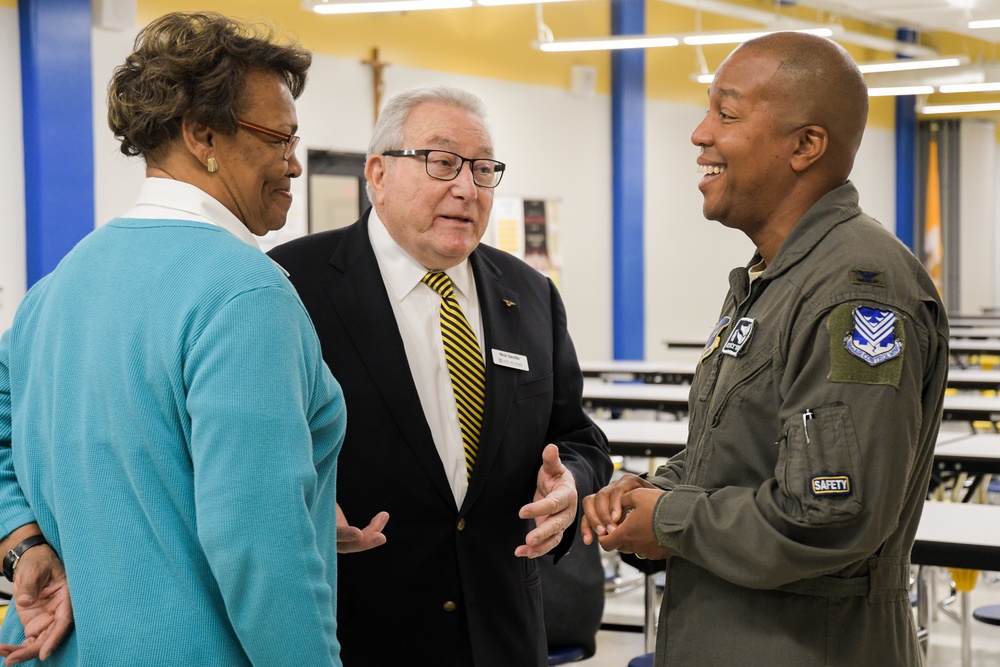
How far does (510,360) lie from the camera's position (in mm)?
2322

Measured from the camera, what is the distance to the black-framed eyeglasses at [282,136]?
5.19 ft

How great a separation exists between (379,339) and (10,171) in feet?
20.1

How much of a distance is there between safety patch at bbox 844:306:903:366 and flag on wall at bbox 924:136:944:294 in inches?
669

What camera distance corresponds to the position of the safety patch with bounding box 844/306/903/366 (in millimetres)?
1521

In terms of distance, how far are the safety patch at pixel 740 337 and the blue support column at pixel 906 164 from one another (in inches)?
A: 643

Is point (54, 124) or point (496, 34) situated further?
point (496, 34)

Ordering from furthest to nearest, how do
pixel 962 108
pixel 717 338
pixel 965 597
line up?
pixel 962 108
pixel 965 597
pixel 717 338

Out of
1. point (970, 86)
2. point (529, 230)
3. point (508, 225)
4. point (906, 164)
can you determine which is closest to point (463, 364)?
point (508, 225)

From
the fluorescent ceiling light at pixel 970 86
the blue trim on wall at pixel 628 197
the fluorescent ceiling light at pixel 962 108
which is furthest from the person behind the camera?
the fluorescent ceiling light at pixel 962 108

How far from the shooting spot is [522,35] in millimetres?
11195

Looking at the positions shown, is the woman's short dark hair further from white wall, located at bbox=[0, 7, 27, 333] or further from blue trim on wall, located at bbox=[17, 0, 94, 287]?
white wall, located at bbox=[0, 7, 27, 333]

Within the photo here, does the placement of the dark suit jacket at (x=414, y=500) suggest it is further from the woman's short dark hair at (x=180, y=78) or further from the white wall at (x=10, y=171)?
the white wall at (x=10, y=171)

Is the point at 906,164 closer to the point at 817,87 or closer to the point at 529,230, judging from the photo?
the point at 529,230

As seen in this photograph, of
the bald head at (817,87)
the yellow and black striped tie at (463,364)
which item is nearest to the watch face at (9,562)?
the yellow and black striped tie at (463,364)
